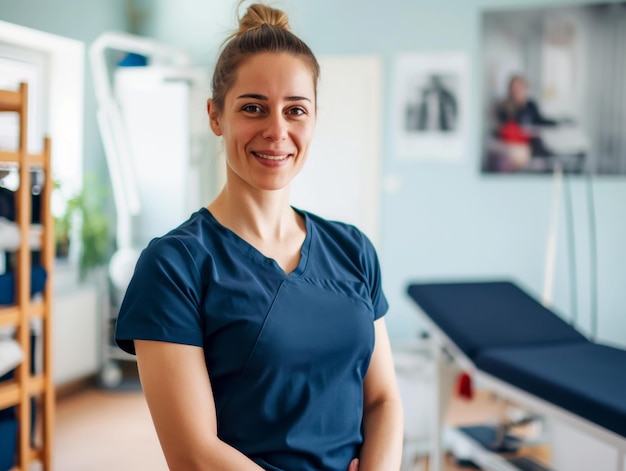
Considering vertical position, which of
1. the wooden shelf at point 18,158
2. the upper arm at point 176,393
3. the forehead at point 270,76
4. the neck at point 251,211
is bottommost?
the upper arm at point 176,393

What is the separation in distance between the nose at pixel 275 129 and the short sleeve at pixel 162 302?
0.22 meters

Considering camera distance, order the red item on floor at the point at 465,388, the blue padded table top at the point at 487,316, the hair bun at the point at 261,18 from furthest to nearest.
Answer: the red item on floor at the point at 465,388, the blue padded table top at the point at 487,316, the hair bun at the point at 261,18

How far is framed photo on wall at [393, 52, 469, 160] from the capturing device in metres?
3.77

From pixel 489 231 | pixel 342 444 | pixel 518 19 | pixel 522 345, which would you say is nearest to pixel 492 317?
pixel 522 345

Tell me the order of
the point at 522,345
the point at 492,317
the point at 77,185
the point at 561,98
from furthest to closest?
the point at 77,185
the point at 561,98
the point at 492,317
the point at 522,345

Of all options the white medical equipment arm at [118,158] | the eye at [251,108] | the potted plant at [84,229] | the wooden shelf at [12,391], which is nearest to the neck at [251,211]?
the eye at [251,108]

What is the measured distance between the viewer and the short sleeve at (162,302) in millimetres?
882

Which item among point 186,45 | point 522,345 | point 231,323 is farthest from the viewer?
point 186,45

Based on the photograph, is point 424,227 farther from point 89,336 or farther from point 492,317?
point 89,336

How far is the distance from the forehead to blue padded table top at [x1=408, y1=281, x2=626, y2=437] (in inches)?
39.2

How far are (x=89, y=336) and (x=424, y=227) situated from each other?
2015 mm

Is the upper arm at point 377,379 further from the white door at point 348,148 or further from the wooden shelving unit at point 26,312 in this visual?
the white door at point 348,148

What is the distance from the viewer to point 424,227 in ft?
12.7

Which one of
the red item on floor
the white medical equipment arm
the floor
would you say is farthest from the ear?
the white medical equipment arm
